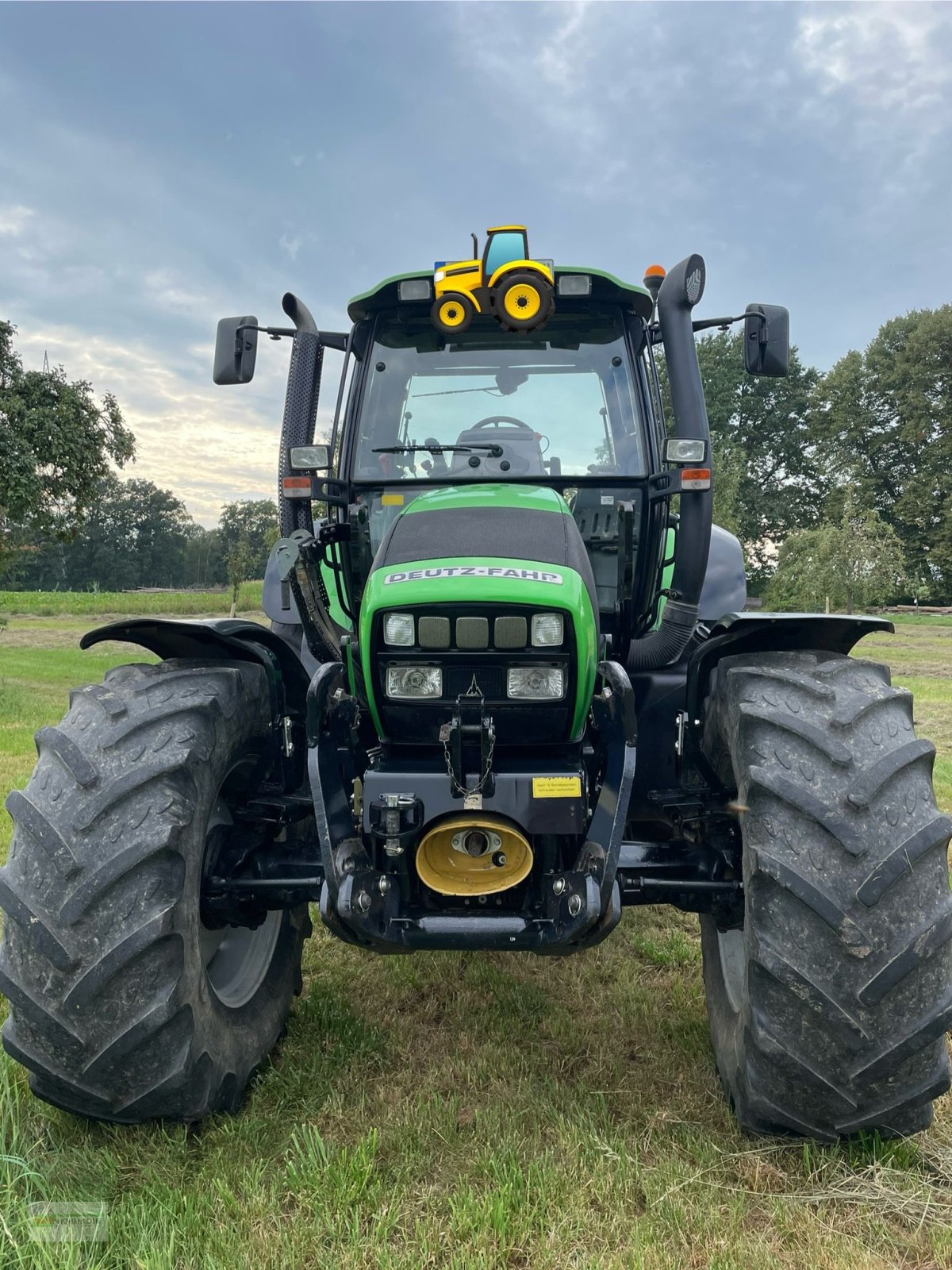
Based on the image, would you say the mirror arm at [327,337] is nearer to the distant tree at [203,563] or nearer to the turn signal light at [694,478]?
the turn signal light at [694,478]

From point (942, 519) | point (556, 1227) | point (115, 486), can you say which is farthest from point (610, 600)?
point (115, 486)

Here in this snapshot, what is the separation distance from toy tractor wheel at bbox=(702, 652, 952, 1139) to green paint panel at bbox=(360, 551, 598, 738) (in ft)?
1.55

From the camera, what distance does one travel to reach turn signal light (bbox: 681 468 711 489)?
326 cm

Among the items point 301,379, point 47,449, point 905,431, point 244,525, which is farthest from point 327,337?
point 244,525

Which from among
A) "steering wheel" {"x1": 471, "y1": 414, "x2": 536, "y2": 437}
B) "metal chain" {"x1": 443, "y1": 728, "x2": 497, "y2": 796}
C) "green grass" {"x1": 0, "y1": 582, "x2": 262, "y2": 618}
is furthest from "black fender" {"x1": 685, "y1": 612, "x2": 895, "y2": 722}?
"green grass" {"x1": 0, "y1": 582, "x2": 262, "y2": 618}

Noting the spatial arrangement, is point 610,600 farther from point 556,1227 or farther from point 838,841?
point 556,1227

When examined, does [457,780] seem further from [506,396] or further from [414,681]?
[506,396]

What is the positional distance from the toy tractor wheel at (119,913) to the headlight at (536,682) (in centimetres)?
84

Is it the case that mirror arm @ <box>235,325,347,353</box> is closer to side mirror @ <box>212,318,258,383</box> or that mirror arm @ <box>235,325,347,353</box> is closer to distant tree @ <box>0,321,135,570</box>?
side mirror @ <box>212,318,258,383</box>

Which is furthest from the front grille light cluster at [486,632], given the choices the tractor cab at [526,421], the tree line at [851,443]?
the tree line at [851,443]

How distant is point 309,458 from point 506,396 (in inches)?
35.4

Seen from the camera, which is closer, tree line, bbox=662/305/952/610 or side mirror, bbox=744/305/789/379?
side mirror, bbox=744/305/789/379

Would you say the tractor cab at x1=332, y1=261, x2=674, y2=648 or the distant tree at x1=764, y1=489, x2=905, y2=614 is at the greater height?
the tractor cab at x1=332, y1=261, x2=674, y2=648

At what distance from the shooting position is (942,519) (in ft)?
136
